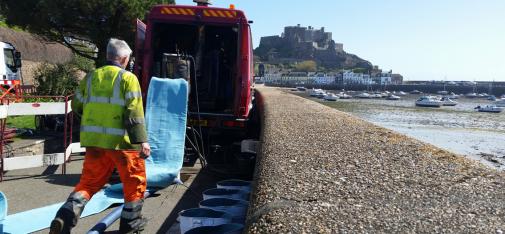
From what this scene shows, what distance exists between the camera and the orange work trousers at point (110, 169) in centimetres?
455

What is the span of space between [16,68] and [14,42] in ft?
28.1

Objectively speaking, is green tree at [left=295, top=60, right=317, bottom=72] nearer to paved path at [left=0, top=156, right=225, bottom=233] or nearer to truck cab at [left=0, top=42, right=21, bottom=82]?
truck cab at [left=0, top=42, right=21, bottom=82]

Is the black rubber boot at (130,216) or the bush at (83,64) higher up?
the bush at (83,64)

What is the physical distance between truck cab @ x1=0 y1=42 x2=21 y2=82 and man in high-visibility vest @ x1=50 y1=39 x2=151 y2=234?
60.2 ft

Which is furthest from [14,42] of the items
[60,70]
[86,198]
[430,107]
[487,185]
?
[430,107]

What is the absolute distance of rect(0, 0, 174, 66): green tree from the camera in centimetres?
1500

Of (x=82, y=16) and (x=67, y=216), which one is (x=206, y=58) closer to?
(x=67, y=216)

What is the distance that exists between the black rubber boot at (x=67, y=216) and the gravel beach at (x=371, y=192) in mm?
1658

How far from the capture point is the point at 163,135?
24.6 feet

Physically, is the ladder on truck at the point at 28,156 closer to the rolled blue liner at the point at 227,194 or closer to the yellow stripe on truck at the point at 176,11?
the yellow stripe on truck at the point at 176,11

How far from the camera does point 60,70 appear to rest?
15445 mm

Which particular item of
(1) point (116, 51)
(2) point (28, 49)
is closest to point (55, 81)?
(1) point (116, 51)

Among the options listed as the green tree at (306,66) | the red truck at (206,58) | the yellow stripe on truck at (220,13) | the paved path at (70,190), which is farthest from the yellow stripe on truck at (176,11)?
the green tree at (306,66)

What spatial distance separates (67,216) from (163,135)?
10.8 ft
